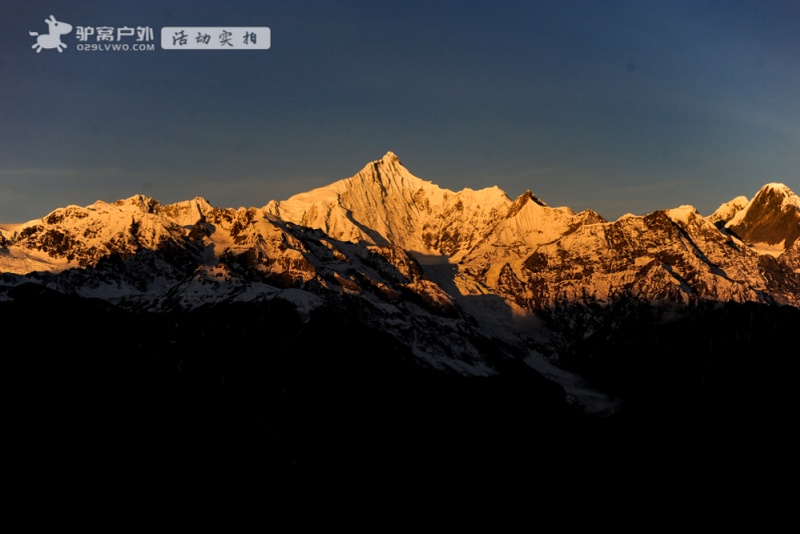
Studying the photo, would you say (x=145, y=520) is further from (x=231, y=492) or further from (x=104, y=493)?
(x=231, y=492)

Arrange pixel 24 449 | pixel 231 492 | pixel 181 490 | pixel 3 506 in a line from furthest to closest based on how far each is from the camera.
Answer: pixel 231 492, pixel 181 490, pixel 24 449, pixel 3 506

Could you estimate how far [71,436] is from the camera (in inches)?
6870

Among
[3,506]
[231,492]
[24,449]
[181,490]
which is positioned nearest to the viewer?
[3,506]

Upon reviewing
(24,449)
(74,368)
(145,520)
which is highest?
(74,368)

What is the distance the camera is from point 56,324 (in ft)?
653

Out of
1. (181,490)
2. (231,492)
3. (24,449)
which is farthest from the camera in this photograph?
(231,492)

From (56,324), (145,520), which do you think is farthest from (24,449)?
(56,324)

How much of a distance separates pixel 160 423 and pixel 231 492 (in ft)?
59.3

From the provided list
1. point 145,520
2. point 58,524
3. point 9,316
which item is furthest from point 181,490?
point 9,316

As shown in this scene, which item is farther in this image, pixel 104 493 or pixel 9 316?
pixel 9 316

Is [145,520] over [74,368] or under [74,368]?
under

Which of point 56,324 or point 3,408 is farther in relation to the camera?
point 56,324

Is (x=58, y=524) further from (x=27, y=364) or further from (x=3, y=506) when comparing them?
(x=27, y=364)

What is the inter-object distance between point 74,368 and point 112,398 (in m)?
8.32
